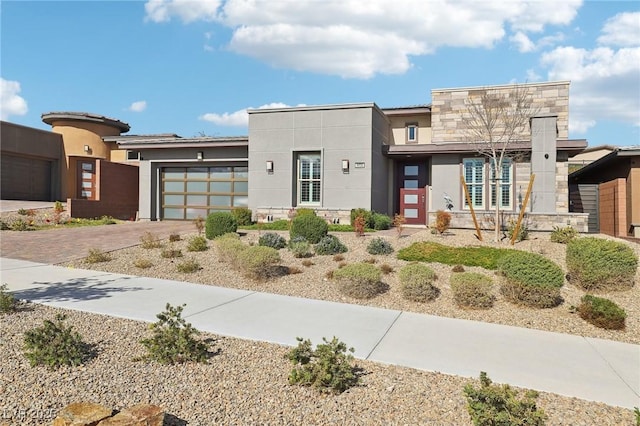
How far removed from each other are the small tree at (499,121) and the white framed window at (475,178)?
424 millimetres

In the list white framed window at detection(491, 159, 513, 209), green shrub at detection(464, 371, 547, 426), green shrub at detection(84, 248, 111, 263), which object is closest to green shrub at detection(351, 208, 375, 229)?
white framed window at detection(491, 159, 513, 209)

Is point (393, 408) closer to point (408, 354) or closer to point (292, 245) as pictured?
point (408, 354)

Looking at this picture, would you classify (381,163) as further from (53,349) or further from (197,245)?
(53,349)

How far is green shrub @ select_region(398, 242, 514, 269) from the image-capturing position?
993 cm

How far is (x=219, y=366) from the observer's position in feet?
15.4

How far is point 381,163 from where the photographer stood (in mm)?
18312

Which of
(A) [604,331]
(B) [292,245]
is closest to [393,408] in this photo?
(A) [604,331]

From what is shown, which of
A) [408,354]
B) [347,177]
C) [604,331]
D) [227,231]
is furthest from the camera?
[347,177]

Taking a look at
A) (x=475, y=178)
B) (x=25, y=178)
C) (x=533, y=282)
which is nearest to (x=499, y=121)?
(x=475, y=178)

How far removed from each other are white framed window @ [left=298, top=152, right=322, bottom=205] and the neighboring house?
1140cm

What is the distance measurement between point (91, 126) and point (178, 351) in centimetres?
2552

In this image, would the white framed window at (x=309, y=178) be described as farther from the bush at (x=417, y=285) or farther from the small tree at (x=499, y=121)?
the bush at (x=417, y=285)

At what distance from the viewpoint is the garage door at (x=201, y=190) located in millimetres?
20609

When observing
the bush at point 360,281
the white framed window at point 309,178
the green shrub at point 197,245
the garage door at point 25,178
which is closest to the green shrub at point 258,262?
the bush at point 360,281
